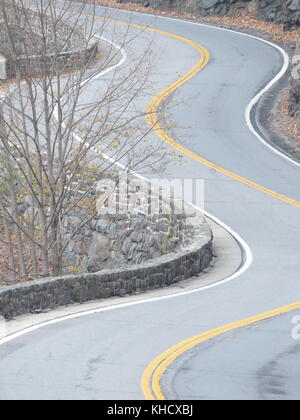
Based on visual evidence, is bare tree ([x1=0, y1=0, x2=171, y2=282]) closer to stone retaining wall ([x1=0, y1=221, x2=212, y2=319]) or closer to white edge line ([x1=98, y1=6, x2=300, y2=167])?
stone retaining wall ([x1=0, y1=221, x2=212, y2=319])

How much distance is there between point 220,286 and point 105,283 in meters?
2.44

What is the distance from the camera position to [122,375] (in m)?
13.6

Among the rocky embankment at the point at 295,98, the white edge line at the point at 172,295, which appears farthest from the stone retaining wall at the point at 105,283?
the rocky embankment at the point at 295,98

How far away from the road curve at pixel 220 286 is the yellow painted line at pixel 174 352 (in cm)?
15

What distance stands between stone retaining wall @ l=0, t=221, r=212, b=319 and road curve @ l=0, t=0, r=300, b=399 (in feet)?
3.58

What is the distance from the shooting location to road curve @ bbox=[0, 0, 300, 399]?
1370 cm

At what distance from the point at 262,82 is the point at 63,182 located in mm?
16240

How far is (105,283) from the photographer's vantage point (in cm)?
1906

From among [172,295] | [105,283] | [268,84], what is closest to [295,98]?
[268,84]

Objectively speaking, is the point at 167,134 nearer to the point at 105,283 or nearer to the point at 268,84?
the point at 268,84

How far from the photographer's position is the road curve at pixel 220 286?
13.7 m

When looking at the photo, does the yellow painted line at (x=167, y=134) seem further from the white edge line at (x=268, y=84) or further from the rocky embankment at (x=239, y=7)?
the rocky embankment at (x=239, y=7)

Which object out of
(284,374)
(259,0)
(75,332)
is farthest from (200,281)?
(259,0)

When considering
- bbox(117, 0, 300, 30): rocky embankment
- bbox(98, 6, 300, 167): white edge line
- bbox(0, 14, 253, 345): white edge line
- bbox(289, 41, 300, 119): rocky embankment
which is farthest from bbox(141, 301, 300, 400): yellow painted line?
bbox(117, 0, 300, 30): rocky embankment
